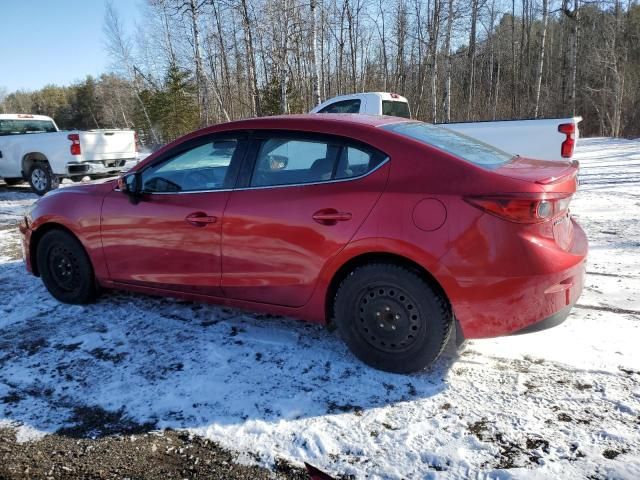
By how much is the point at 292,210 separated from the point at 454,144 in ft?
3.88

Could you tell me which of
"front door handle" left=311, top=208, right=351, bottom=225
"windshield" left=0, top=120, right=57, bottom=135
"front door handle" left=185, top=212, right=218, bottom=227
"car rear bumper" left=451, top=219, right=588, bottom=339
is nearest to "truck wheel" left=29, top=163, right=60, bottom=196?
"windshield" left=0, top=120, right=57, bottom=135

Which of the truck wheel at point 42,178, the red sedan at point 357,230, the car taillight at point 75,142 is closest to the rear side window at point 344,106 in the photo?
the car taillight at point 75,142

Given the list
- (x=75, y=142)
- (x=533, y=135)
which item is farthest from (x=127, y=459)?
(x=75, y=142)

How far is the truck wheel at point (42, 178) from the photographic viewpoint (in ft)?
35.9

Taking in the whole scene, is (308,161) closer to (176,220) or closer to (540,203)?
(176,220)

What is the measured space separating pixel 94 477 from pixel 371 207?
1.97m

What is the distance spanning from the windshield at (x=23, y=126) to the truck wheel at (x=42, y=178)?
1.46 meters

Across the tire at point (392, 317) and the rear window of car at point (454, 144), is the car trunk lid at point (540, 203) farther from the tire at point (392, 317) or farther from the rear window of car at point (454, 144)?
the tire at point (392, 317)

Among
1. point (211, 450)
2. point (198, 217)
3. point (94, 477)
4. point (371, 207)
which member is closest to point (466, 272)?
point (371, 207)

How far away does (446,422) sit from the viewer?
2479mm

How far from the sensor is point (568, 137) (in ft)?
23.3

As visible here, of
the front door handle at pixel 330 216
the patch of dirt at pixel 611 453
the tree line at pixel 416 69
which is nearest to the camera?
the patch of dirt at pixel 611 453

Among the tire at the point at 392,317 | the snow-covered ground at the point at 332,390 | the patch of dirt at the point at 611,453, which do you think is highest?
the tire at the point at 392,317

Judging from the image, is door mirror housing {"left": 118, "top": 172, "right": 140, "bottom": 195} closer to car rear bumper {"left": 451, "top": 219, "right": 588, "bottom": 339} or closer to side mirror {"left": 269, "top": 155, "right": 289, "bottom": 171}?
side mirror {"left": 269, "top": 155, "right": 289, "bottom": 171}
